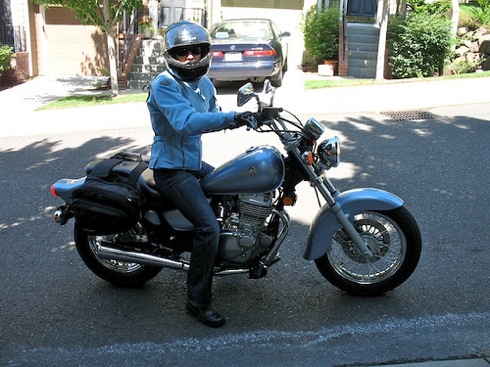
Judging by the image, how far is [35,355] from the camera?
11.6 ft

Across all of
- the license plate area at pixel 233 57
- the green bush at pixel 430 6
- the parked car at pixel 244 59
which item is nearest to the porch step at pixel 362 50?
the green bush at pixel 430 6

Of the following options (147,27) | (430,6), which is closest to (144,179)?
(147,27)

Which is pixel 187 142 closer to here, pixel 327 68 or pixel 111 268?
pixel 111 268

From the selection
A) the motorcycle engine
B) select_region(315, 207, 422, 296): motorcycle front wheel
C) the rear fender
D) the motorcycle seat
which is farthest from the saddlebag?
select_region(315, 207, 422, 296): motorcycle front wheel

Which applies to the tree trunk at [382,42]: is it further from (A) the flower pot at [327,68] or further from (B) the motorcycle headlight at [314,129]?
(B) the motorcycle headlight at [314,129]

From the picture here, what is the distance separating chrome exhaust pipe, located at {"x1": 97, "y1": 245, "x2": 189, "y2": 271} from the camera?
3.97 metres

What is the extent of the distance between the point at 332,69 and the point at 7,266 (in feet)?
39.5

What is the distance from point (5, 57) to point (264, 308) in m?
12.9

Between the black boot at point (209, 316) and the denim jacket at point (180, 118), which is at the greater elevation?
the denim jacket at point (180, 118)

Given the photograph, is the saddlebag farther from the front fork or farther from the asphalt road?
the front fork

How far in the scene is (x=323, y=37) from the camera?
15.9 m

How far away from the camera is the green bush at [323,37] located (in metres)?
15.8

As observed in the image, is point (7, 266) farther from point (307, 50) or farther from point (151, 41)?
point (307, 50)

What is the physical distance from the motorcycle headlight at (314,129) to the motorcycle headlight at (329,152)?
81 mm
